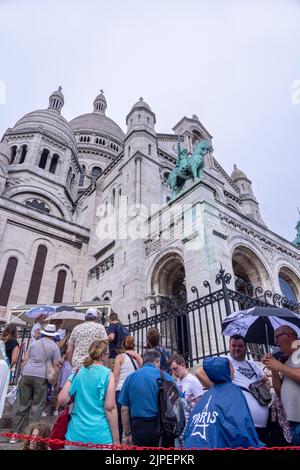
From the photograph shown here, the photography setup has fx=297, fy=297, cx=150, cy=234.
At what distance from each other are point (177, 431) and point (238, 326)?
6.59ft

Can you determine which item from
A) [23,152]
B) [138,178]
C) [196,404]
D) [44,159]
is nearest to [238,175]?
[138,178]

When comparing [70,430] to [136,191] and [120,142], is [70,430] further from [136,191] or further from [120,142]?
[120,142]

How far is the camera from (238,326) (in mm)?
4641

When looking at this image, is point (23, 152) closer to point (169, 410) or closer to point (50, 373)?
point (50, 373)

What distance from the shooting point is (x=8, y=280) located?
15766 millimetres

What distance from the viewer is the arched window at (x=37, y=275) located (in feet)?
53.0

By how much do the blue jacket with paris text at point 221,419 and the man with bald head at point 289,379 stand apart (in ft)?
2.04

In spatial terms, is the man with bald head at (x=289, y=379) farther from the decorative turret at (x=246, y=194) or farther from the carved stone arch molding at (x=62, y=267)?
the decorative turret at (x=246, y=194)

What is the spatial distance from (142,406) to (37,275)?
15170 millimetres

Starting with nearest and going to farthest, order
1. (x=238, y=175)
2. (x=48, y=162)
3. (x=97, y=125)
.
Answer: (x=48, y=162) → (x=238, y=175) → (x=97, y=125)

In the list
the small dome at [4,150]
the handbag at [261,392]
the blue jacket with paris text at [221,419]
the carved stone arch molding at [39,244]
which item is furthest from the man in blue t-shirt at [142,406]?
the small dome at [4,150]

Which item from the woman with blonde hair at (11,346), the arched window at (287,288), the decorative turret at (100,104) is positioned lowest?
the woman with blonde hair at (11,346)

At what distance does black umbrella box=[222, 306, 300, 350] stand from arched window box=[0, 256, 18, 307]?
1352 centimetres

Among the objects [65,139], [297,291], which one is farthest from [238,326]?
[65,139]
